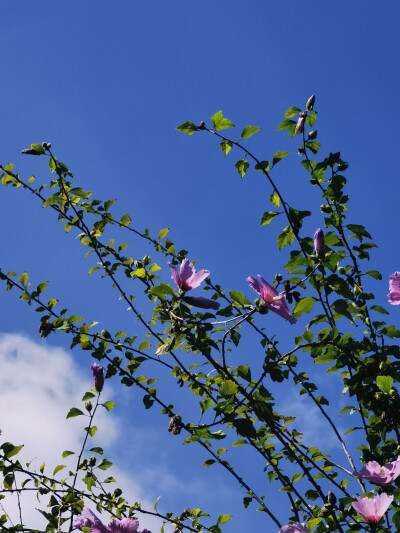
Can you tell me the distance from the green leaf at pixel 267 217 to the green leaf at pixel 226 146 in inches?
11.4

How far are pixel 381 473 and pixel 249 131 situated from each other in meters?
1.29

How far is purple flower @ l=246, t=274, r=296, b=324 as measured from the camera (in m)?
1.65

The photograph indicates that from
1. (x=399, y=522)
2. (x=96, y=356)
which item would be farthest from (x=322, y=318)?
(x=96, y=356)

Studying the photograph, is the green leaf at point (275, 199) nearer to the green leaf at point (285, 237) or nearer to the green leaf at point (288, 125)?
the green leaf at point (285, 237)

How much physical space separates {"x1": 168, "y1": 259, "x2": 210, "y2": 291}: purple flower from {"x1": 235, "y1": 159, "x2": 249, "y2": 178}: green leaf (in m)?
0.63

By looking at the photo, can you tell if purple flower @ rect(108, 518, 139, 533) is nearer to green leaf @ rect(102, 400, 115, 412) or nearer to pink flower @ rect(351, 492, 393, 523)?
green leaf @ rect(102, 400, 115, 412)

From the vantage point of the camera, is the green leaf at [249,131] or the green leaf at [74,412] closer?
the green leaf at [249,131]

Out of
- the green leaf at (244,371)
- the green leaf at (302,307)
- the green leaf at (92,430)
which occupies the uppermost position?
the green leaf at (92,430)

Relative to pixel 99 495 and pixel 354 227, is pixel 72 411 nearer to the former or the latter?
pixel 99 495

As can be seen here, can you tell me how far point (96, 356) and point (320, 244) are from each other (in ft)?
3.95

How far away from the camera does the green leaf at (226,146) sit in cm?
220

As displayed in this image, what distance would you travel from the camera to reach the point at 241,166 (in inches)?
87.7

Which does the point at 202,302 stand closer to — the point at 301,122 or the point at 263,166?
the point at 263,166

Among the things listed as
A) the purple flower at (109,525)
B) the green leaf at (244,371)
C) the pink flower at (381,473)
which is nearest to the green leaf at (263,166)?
the green leaf at (244,371)
